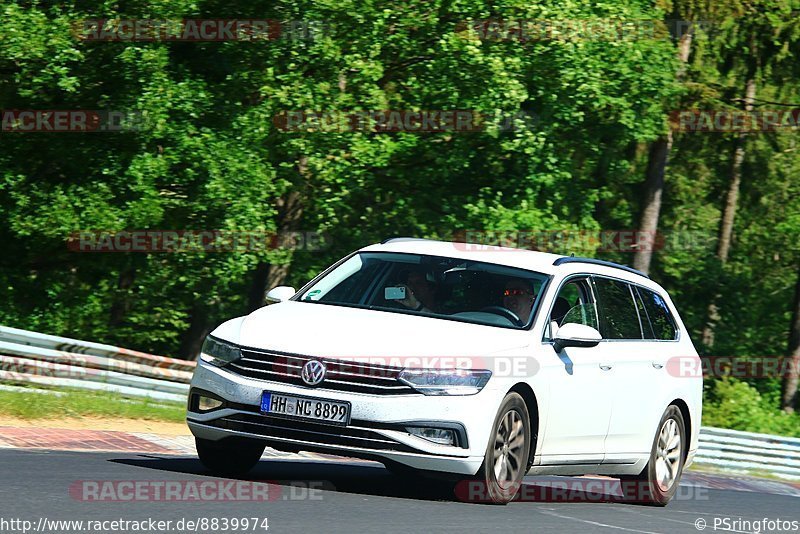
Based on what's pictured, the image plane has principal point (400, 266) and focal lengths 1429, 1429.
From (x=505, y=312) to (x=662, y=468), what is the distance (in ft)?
8.76

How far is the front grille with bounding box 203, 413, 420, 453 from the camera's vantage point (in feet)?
29.1

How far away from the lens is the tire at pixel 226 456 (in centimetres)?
973

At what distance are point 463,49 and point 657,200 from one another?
949 centimetres

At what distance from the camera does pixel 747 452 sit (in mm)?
25062

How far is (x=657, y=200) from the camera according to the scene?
3538 centimetres

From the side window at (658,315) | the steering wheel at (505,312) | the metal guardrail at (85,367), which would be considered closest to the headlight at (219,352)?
the steering wheel at (505,312)

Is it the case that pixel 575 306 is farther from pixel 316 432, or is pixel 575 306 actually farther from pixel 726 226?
pixel 726 226

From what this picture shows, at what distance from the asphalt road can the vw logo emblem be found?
74cm

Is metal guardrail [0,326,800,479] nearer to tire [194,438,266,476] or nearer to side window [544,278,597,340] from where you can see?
tire [194,438,266,476]

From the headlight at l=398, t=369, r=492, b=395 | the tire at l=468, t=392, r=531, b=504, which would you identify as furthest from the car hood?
the tire at l=468, t=392, r=531, b=504

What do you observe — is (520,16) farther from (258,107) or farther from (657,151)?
(657,151)

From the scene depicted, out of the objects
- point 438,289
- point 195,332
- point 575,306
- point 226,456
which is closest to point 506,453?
point 438,289

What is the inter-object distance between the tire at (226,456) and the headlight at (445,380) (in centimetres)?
137

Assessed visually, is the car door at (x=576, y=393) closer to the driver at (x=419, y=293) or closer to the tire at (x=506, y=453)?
the tire at (x=506, y=453)
